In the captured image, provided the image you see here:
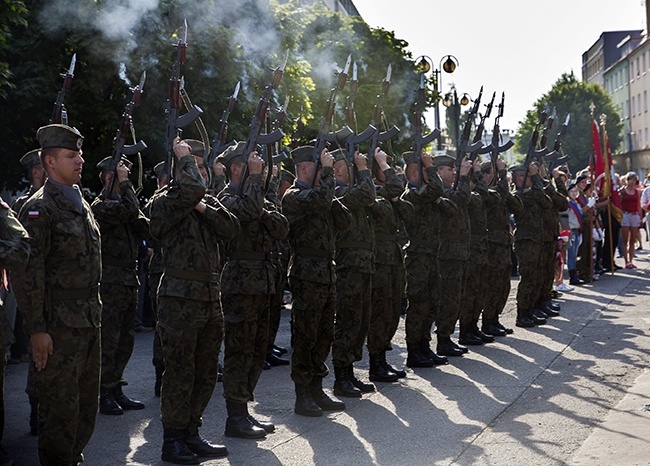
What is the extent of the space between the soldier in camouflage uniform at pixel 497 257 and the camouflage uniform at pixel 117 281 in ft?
16.8

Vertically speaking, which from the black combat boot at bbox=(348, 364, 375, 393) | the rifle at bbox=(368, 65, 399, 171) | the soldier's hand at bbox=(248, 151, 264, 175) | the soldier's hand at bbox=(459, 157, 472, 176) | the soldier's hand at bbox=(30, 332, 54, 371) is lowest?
the black combat boot at bbox=(348, 364, 375, 393)

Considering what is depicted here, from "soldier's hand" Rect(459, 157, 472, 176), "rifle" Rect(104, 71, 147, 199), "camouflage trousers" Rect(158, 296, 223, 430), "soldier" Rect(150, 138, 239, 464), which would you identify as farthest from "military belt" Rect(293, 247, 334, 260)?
"soldier's hand" Rect(459, 157, 472, 176)

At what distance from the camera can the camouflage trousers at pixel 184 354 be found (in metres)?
6.54

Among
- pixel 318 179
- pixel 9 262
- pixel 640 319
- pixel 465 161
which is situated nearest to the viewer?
pixel 9 262

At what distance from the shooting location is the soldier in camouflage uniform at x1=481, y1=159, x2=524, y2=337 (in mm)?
12453

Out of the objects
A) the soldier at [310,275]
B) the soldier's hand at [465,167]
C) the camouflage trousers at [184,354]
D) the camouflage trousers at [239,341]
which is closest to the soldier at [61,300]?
the camouflage trousers at [184,354]

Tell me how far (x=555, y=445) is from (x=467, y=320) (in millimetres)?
5064

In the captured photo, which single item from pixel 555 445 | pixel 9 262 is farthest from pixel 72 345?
pixel 555 445

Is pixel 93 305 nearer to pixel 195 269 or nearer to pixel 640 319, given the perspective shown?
pixel 195 269

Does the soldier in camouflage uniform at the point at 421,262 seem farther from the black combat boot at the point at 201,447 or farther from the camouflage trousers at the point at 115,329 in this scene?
the black combat boot at the point at 201,447

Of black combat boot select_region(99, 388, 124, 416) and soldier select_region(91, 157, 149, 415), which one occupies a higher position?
soldier select_region(91, 157, 149, 415)

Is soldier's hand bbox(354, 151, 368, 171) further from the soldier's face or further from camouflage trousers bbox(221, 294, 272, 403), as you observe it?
the soldier's face

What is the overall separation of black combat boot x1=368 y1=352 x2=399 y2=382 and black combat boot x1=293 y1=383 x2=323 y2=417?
142cm

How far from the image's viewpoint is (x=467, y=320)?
11875mm
